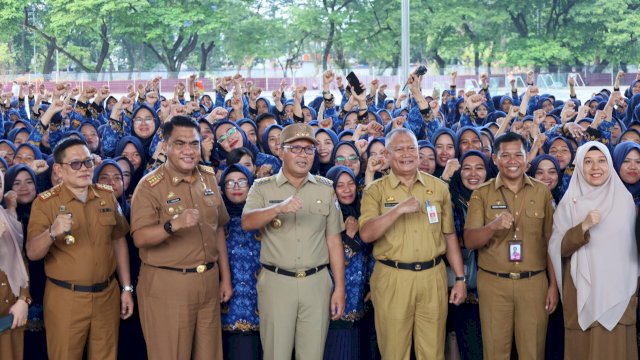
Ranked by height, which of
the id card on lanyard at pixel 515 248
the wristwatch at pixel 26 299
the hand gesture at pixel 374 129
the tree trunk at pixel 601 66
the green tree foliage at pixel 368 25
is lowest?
the wristwatch at pixel 26 299

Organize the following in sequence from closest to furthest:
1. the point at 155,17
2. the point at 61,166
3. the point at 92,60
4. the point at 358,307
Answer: the point at 61,166
the point at 358,307
the point at 155,17
the point at 92,60

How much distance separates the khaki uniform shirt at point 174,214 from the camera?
398cm


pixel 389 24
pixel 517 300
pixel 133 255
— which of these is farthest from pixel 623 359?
pixel 389 24

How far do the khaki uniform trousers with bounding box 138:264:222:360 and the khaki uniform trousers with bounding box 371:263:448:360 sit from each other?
933 millimetres

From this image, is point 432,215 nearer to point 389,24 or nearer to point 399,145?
point 399,145

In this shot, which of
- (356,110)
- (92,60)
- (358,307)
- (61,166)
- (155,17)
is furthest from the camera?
(92,60)

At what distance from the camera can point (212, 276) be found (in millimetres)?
4098

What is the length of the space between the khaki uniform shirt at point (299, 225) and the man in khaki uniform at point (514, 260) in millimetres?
827

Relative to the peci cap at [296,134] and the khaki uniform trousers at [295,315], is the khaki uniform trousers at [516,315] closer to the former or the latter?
the khaki uniform trousers at [295,315]

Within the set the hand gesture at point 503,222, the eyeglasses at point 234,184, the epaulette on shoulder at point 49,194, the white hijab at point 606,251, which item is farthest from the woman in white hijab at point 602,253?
the epaulette on shoulder at point 49,194

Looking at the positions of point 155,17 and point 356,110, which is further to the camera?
point 155,17

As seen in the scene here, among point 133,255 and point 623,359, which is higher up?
point 133,255

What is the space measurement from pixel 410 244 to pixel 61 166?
1895mm

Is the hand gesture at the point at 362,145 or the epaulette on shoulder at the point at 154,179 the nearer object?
the epaulette on shoulder at the point at 154,179
